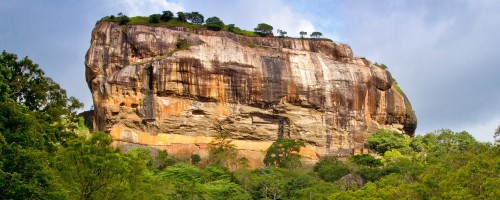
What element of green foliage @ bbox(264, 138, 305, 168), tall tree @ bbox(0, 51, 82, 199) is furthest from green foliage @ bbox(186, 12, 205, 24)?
tall tree @ bbox(0, 51, 82, 199)

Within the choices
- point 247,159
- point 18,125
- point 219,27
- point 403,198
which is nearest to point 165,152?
point 247,159

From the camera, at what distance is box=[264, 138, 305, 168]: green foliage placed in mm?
52594

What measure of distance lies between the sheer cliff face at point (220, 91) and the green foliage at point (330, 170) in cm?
556

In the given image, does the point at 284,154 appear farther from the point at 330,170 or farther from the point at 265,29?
the point at 265,29

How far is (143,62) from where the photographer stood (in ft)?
184

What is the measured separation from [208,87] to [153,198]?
32397 millimetres

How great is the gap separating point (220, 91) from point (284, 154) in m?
7.15

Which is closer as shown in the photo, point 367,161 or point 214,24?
point 367,161

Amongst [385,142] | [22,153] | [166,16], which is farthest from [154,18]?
[22,153]

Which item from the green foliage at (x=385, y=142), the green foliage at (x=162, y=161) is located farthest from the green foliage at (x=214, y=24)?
the green foliage at (x=385, y=142)

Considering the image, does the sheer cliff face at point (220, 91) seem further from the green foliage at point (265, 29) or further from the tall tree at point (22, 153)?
the tall tree at point (22, 153)

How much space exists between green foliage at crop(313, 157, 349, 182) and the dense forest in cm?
7

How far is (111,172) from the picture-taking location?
21.6 meters

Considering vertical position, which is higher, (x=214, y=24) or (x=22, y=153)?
(x=214, y=24)
